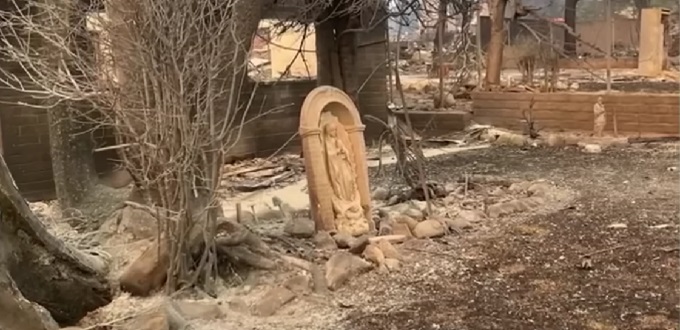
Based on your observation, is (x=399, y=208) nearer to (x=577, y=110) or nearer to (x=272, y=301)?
(x=272, y=301)

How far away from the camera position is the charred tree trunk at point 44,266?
3814 mm

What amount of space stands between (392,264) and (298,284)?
0.76 m

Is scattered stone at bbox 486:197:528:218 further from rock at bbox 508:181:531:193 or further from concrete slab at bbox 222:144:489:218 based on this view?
concrete slab at bbox 222:144:489:218

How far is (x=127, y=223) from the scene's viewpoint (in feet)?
19.8

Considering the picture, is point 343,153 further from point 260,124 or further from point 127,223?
point 260,124

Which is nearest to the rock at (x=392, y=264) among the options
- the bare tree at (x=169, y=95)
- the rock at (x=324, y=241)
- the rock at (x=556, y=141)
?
the rock at (x=324, y=241)

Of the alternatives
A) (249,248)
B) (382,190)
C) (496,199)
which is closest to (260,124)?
(382,190)

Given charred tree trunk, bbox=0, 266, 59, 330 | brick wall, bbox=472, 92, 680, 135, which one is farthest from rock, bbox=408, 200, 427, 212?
brick wall, bbox=472, 92, 680, 135

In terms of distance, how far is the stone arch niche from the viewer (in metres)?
5.93

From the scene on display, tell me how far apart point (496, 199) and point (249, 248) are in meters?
2.88

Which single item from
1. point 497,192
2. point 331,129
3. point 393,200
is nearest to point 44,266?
point 331,129

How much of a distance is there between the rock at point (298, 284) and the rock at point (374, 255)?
61cm

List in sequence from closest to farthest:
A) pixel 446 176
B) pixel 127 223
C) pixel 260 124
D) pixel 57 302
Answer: pixel 57 302 → pixel 127 223 → pixel 446 176 → pixel 260 124

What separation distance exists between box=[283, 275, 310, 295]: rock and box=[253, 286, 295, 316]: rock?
58 mm
